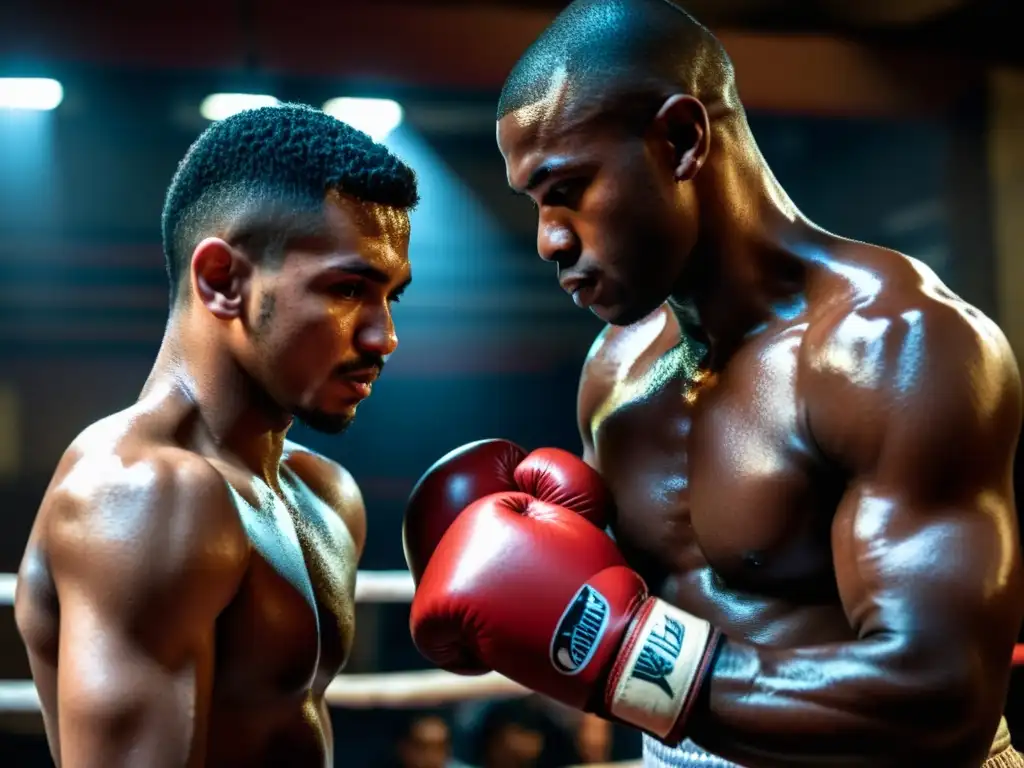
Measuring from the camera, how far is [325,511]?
6.22ft

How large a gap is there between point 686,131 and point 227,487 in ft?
2.94

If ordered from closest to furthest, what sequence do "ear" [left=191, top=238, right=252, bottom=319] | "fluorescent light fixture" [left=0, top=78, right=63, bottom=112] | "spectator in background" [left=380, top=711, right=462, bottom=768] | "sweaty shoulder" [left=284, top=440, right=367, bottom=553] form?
"ear" [left=191, top=238, right=252, bottom=319]
"sweaty shoulder" [left=284, top=440, right=367, bottom=553]
"spectator in background" [left=380, top=711, right=462, bottom=768]
"fluorescent light fixture" [left=0, top=78, right=63, bottom=112]

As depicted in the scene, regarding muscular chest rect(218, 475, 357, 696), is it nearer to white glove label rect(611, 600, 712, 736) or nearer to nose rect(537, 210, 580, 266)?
white glove label rect(611, 600, 712, 736)

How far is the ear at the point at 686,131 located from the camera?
1633 mm

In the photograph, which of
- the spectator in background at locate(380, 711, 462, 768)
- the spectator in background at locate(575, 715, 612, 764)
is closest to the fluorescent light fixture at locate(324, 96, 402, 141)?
the spectator in background at locate(380, 711, 462, 768)

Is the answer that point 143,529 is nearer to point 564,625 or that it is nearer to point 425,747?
point 564,625

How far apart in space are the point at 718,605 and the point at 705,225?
2.02 ft

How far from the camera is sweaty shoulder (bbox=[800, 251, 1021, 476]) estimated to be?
1.40m

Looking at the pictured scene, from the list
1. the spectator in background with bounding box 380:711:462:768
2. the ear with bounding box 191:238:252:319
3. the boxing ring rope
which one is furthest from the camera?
the spectator in background with bounding box 380:711:462:768

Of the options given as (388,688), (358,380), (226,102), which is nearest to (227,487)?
(358,380)

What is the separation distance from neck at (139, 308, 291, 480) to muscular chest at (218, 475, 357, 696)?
0.10 meters

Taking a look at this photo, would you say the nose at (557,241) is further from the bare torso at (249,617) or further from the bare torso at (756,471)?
the bare torso at (249,617)

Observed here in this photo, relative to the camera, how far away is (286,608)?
4.85 ft

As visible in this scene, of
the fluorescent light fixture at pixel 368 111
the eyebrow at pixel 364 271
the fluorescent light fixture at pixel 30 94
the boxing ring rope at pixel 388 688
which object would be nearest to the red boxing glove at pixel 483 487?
the eyebrow at pixel 364 271
